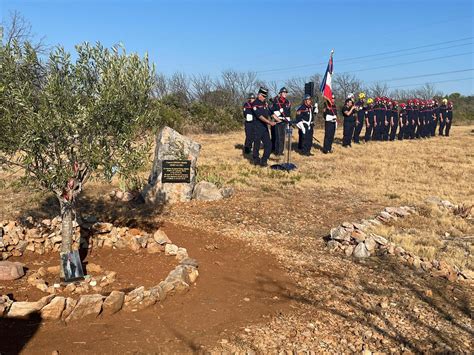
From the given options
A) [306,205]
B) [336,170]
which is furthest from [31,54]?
[336,170]

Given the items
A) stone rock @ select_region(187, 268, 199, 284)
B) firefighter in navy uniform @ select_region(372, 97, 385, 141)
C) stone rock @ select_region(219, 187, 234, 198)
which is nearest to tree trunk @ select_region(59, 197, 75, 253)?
stone rock @ select_region(187, 268, 199, 284)

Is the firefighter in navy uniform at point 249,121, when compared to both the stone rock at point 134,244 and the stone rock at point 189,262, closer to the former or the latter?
the stone rock at point 134,244

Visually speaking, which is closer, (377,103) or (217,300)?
(217,300)

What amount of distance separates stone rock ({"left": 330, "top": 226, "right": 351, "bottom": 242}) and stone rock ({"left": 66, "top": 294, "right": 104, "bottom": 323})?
399 cm

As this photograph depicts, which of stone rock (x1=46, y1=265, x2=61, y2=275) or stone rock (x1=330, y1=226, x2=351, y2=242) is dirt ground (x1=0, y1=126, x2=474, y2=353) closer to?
stone rock (x1=330, y1=226, x2=351, y2=242)

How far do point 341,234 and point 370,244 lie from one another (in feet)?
1.53

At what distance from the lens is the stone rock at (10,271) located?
5.17 m

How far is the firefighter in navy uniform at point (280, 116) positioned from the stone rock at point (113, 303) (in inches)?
412

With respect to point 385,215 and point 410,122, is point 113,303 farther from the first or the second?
point 410,122

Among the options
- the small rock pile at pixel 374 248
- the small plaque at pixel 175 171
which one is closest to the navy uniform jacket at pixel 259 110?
the small plaque at pixel 175 171

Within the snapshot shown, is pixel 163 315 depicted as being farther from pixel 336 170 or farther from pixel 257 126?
pixel 336 170

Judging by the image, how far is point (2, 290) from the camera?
16.0 feet

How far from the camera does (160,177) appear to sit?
8984mm

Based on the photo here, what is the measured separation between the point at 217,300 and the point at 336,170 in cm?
1000
